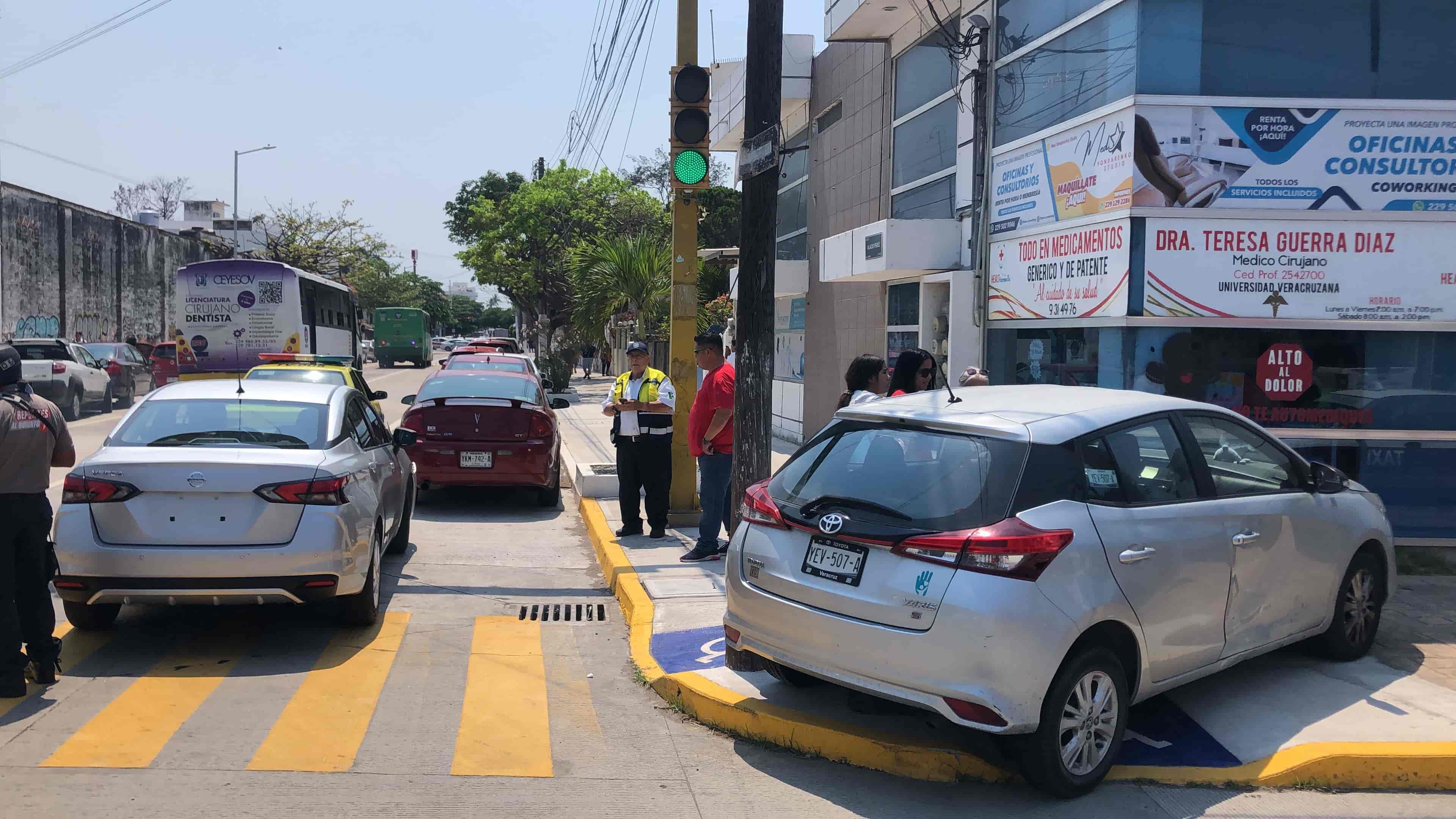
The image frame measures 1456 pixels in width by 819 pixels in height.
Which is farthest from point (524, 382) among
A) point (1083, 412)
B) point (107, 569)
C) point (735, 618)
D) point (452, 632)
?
point (1083, 412)

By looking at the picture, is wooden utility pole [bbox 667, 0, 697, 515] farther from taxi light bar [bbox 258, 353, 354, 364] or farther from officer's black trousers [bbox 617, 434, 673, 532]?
taxi light bar [bbox 258, 353, 354, 364]

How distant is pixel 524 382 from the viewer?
12.6 meters

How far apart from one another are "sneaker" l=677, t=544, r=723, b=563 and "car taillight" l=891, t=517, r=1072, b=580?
4488 millimetres

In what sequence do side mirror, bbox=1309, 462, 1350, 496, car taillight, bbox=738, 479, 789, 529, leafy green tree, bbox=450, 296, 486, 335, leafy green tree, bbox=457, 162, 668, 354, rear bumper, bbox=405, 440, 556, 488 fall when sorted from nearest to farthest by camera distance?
1. car taillight, bbox=738, 479, 789, 529
2. side mirror, bbox=1309, 462, 1350, 496
3. rear bumper, bbox=405, 440, 556, 488
4. leafy green tree, bbox=457, 162, 668, 354
5. leafy green tree, bbox=450, 296, 486, 335

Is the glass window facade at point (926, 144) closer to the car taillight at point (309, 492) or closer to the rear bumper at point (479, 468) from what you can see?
the rear bumper at point (479, 468)

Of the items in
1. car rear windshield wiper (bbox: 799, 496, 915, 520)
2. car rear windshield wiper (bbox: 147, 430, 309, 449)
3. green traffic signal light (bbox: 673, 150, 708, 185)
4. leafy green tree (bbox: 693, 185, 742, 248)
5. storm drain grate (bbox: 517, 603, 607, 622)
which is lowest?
storm drain grate (bbox: 517, 603, 607, 622)

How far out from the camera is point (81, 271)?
3791cm

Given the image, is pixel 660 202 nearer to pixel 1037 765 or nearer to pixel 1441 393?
pixel 1441 393

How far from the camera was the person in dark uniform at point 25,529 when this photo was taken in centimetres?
534

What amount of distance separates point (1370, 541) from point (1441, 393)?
3706 mm

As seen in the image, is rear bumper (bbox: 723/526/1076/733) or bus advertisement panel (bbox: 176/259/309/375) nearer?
rear bumper (bbox: 723/526/1076/733)

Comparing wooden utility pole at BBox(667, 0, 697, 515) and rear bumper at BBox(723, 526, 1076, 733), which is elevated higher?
wooden utility pole at BBox(667, 0, 697, 515)

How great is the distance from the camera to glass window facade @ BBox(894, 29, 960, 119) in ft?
44.1

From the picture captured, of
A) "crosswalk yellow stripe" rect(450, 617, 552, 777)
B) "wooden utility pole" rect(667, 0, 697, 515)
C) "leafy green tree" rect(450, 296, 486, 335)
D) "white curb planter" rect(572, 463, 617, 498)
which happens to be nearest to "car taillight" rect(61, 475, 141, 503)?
"crosswalk yellow stripe" rect(450, 617, 552, 777)
